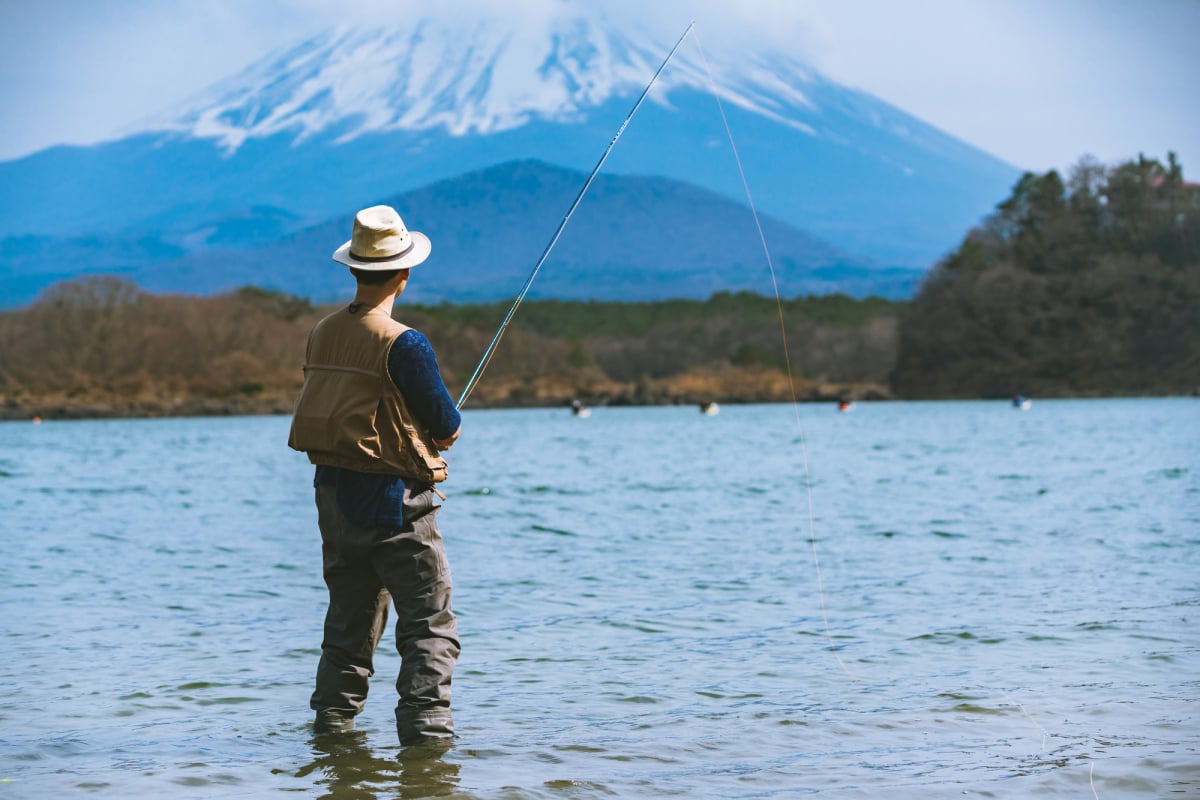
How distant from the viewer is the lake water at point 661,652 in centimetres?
549

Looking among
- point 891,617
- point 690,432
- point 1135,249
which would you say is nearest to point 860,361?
point 1135,249

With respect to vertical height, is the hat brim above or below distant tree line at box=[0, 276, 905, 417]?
below

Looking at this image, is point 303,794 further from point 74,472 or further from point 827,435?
point 827,435

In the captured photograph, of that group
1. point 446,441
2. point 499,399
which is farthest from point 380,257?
point 499,399

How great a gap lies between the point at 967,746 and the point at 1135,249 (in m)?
93.3

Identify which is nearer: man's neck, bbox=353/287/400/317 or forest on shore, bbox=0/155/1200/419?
man's neck, bbox=353/287/400/317

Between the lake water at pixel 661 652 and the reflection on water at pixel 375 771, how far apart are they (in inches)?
0.6

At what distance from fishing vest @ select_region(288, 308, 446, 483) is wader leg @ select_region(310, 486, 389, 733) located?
9.3 inches

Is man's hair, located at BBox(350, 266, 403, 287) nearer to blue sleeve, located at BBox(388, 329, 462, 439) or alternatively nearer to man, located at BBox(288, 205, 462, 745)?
man, located at BBox(288, 205, 462, 745)

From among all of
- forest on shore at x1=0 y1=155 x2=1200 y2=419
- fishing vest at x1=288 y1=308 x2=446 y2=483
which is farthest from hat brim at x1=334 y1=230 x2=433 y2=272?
forest on shore at x1=0 y1=155 x2=1200 y2=419

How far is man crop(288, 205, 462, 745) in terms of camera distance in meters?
5.25

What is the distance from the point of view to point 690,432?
176 ft

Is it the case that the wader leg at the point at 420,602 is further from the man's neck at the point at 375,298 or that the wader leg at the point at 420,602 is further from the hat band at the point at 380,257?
the hat band at the point at 380,257

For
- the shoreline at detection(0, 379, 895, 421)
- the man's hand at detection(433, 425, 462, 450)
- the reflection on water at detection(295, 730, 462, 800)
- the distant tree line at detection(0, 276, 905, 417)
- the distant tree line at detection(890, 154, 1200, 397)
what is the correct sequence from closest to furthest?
the reflection on water at detection(295, 730, 462, 800) → the man's hand at detection(433, 425, 462, 450) → the shoreline at detection(0, 379, 895, 421) → the distant tree line at detection(0, 276, 905, 417) → the distant tree line at detection(890, 154, 1200, 397)
